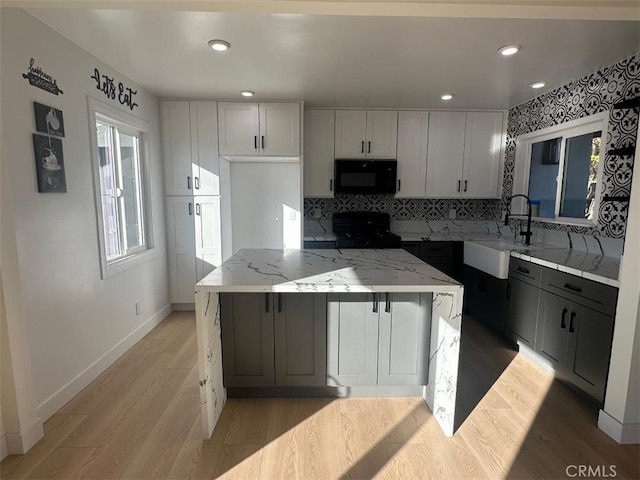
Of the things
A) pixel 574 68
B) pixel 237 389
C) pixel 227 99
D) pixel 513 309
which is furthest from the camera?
pixel 227 99

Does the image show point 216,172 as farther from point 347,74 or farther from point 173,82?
point 347,74

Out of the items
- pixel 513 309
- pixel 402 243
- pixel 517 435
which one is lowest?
pixel 517 435

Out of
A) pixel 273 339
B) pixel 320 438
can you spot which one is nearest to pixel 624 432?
pixel 320 438

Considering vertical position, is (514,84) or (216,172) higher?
(514,84)

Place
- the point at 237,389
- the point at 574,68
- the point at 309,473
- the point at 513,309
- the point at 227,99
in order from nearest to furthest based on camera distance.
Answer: the point at 309,473 → the point at 237,389 → the point at 574,68 → the point at 513,309 → the point at 227,99

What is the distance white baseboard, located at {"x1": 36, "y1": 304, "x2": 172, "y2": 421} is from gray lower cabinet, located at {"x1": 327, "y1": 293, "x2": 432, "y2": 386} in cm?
171

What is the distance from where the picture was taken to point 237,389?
2248 mm

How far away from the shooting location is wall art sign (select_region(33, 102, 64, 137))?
1.93 m

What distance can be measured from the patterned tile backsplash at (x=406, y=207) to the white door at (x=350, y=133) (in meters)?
0.57

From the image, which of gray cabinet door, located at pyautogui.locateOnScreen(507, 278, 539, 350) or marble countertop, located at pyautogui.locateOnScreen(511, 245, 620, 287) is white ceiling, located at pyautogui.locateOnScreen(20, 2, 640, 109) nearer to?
marble countertop, located at pyautogui.locateOnScreen(511, 245, 620, 287)

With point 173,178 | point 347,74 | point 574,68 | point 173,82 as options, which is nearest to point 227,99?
point 173,82

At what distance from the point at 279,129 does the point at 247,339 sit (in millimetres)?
2364

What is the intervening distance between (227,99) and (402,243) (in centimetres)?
246

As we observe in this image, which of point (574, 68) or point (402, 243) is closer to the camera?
point (574, 68)
